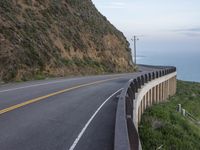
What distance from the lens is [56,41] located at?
142 feet

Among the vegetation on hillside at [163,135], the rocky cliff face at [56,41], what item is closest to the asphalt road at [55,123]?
the vegetation on hillside at [163,135]

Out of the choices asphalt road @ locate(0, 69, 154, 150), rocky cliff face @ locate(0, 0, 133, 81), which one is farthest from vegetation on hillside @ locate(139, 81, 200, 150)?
rocky cliff face @ locate(0, 0, 133, 81)

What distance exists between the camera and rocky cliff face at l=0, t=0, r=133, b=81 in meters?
32.9

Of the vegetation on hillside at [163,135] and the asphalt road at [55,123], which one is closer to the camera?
the asphalt road at [55,123]

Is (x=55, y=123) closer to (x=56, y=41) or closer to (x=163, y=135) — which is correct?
(x=163, y=135)

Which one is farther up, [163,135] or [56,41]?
[56,41]

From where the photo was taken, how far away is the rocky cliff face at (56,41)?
3294 cm

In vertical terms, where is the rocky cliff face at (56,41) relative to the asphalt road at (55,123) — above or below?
above

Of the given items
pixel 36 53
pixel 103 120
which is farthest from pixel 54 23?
pixel 103 120

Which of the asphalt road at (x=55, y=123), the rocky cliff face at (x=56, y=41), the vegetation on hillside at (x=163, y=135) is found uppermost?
the rocky cliff face at (x=56, y=41)

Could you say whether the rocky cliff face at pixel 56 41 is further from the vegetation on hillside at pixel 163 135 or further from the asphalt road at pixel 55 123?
the asphalt road at pixel 55 123

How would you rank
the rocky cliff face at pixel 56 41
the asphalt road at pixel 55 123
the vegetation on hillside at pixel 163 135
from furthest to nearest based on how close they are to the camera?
1. the rocky cliff face at pixel 56 41
2. the vegetation on hillside at pixel 163 135
3. the asphalt road at pixel 55 123

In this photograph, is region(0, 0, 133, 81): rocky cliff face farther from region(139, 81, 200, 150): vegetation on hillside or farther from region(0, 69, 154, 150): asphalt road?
region(0, 69, 154, 150): asphalt road

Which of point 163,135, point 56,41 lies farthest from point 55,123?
point 56,41
